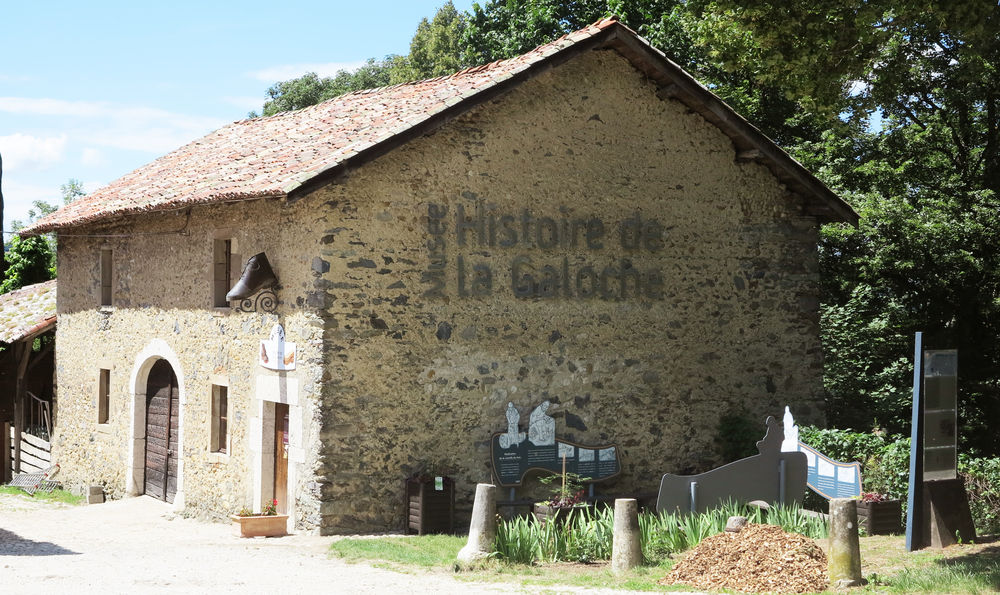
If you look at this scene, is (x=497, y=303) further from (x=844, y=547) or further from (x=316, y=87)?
(x=316, y=87)

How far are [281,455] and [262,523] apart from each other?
111 cm

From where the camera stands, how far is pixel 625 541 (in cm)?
965

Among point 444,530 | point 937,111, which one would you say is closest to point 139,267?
point 444,530

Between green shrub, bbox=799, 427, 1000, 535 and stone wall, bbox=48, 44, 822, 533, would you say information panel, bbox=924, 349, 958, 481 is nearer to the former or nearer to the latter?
green shrub, bbox=799, 427, 1000, 535

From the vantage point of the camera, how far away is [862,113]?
49.5 feet

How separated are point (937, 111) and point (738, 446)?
8.73 meters

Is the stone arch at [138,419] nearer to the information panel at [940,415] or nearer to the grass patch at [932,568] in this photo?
the grass patch at [932,568]

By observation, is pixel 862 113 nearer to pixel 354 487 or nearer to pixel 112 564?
pixel 354 487

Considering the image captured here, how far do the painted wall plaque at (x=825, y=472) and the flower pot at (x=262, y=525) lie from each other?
239 inches

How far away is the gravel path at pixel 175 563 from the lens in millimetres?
8914

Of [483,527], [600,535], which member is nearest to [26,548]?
[483,527]

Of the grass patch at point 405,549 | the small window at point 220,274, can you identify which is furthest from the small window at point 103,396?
the grass patch at point 405,549

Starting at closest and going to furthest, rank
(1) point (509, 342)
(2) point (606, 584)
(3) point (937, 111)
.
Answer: (2) point (606, 584), (1) point (509, 342), (3) point (937, 111)

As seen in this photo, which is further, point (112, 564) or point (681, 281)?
point (681, 281)
